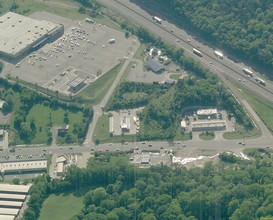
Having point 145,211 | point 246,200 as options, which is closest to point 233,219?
point 246,200

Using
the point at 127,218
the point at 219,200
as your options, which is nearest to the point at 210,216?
the point at 219,200

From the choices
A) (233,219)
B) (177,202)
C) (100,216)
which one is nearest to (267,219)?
(233,219)

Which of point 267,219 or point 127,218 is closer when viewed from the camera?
point 267,219

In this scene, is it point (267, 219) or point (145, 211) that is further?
point (145, 211)

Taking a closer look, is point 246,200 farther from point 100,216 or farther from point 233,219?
point 100,216

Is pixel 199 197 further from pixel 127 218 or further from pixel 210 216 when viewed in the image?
pixel 127 218

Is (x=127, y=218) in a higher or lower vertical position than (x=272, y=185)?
lower

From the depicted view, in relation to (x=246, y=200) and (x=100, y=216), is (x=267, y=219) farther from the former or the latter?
(x=100, y=216)

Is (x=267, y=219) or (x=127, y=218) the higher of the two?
(x=267, y=219)
